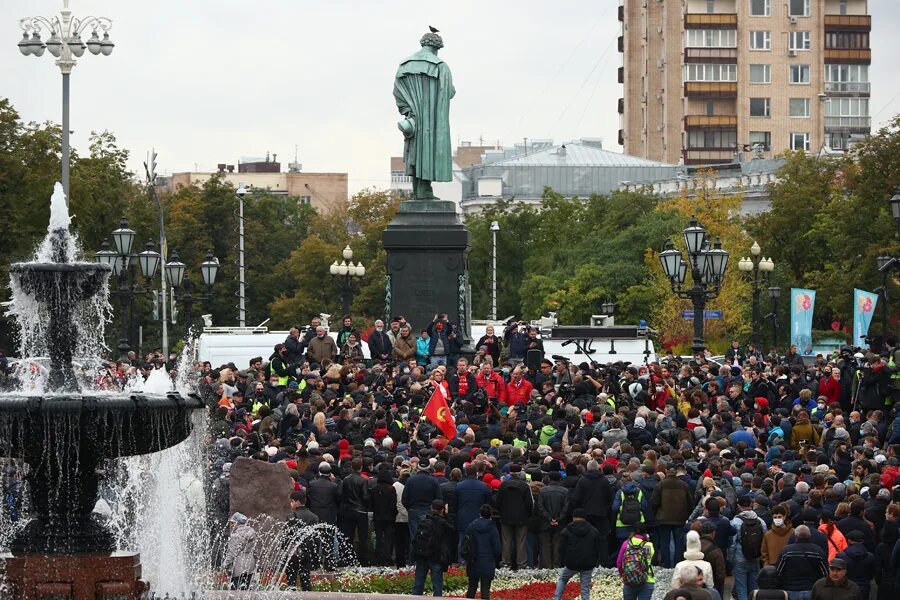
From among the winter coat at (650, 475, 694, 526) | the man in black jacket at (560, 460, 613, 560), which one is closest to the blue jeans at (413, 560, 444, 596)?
the man in black jacket at (560, 460, 613, 560)

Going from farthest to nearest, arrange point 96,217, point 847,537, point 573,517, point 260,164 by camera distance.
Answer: point 260,164 < point 96,217 < point 573,517 < point 847,537

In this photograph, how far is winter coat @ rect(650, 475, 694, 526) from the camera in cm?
2331

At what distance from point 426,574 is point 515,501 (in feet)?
5.81

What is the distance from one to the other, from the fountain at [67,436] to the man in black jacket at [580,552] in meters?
5.10

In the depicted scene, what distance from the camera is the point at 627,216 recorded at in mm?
90562

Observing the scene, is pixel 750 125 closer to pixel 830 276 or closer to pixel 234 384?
pixel 830 276

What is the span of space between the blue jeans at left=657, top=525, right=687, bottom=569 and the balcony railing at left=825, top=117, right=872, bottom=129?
11389cm

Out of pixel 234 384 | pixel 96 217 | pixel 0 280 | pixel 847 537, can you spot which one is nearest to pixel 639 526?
pixel 847 537

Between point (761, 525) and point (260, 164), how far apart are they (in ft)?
494

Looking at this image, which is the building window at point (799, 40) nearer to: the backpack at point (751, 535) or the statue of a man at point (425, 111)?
the statue of a man at point (425, 111)

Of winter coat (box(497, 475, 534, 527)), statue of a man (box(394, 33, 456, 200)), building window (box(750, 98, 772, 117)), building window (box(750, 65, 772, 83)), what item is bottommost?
winter coat (box(497, 475, 534, 527))

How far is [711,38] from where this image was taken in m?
131

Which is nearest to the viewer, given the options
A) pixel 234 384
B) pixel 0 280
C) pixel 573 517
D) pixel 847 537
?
pixel 847 537

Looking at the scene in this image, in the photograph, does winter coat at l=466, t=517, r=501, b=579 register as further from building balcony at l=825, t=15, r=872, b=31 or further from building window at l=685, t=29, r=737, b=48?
building balcony at l=825, t=15, r=872, b=31
